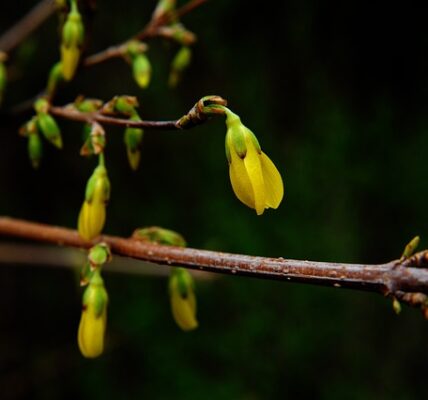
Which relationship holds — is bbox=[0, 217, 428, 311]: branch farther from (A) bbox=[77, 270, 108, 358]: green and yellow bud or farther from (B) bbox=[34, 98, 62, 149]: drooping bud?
(B) bbox=[34, 98, 62, 149]: drooping bud

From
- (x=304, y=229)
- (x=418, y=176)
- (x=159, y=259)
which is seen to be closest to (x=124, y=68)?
(x=304, y=229)

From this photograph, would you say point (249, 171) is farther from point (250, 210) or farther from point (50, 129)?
point (250, 210)

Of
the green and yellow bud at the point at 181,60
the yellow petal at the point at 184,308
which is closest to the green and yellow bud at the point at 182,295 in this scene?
the yellow petal at the point at 184,308

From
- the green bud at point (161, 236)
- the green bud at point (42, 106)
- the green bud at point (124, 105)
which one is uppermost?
the green bud at point (42, 106)

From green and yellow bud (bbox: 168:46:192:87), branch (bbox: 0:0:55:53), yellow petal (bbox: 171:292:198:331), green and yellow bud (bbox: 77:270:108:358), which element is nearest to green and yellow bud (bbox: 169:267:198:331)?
yellow petal (bbox: 171:292:198:331)

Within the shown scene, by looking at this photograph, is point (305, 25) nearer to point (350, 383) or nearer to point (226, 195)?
point (226, 195)

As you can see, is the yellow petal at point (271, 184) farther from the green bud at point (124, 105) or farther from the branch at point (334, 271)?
the green bud at point (124, 105)

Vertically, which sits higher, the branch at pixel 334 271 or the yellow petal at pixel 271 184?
the yellow petal at pixel 271 184
